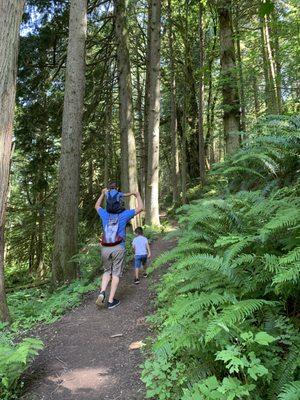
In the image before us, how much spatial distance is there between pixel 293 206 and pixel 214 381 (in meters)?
1.92

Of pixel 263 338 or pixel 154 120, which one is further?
pixel 154 120

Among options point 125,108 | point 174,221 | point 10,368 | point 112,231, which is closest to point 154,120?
point 125,108

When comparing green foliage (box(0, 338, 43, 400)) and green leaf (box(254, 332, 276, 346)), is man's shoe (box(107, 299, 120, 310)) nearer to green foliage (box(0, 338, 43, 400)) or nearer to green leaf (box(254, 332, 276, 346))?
green foliage (box(0, 338, 43, 400))

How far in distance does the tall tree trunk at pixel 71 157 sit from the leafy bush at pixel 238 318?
4630mm

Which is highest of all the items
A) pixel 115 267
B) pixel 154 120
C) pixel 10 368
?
pixel 154 120

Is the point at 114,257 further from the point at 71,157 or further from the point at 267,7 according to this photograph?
the point at 267,7

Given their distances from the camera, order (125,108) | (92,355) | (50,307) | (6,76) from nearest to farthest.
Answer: (92,355) → (6,76) → (50,307) → (125,108)

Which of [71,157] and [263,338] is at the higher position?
[71,157]

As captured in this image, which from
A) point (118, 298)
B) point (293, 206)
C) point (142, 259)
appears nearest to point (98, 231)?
point (142, 259)

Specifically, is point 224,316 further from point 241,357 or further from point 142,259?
point 142,259

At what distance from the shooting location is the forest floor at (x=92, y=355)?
4.20m

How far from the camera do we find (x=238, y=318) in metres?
2.93

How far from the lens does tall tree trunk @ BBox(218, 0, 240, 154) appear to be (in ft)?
30.5

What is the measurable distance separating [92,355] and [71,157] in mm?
5179
